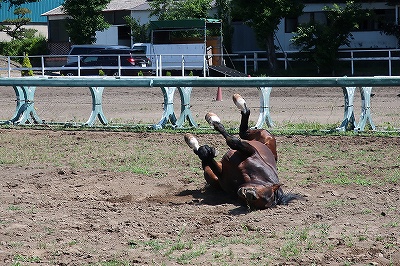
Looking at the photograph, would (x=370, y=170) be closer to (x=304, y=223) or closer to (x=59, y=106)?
(x=304, y=223)

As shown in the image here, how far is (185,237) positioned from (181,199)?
1.72 meters

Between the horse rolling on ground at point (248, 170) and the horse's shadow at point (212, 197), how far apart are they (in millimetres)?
90

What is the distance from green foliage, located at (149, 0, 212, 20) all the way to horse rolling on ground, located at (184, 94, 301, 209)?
3549cm

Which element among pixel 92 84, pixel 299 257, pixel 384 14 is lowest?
pixel 299 257

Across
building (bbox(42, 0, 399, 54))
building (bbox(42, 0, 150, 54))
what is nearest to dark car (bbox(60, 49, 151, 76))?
building (bbox(42, 0, 399, 54))

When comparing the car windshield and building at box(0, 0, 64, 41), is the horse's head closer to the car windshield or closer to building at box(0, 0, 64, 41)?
the car windshield

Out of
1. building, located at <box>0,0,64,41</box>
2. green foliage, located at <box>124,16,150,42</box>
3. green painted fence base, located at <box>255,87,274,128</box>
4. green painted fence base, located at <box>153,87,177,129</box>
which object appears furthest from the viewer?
building, located at <box>0,0,64,41</box>

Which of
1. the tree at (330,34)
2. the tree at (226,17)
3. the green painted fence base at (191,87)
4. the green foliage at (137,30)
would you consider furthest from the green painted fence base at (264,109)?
the green foliage at (137,30)

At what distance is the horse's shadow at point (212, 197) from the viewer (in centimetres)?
838

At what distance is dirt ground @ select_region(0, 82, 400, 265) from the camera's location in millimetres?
6531

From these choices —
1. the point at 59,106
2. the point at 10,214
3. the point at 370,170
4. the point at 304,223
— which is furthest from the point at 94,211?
the point at 59,106

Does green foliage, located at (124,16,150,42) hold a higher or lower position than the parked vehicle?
higher

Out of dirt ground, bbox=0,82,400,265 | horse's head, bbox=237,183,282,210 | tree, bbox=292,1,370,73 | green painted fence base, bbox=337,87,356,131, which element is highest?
tree, bbox=292,1,370,73

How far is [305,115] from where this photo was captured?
17.7 m
